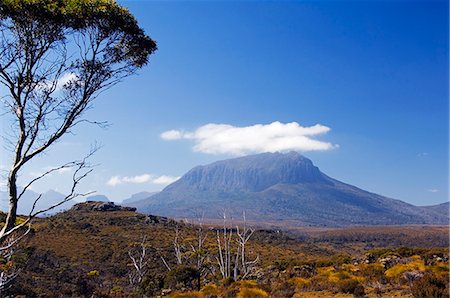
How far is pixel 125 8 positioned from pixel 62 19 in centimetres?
125

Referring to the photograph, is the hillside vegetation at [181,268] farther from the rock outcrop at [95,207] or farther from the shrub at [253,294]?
the rock outcrop at [95,207]

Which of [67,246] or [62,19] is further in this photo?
[67,246]

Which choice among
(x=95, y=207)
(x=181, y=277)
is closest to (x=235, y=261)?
(x=181, y=277)

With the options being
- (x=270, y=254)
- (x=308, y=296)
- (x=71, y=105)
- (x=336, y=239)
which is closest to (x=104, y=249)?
(x=270, y=254)

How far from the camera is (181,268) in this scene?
25.9 m

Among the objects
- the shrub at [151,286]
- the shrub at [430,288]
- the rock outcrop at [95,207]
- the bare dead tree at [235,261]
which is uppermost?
the rock outcrop at [95,207]

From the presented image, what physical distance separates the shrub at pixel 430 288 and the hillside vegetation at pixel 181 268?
0.03 meters

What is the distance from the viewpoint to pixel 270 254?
54.2m

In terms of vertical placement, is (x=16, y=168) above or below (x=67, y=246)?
above

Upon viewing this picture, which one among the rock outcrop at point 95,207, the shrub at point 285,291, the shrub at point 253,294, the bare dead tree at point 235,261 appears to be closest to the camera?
the shrub at point 253,294

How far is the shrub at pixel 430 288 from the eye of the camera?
9762mm

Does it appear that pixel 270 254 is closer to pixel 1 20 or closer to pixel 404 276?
pixel 404 276

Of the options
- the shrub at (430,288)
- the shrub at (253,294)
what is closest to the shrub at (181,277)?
the shrub at (253,294)

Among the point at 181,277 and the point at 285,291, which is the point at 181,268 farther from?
the point at 285,291
